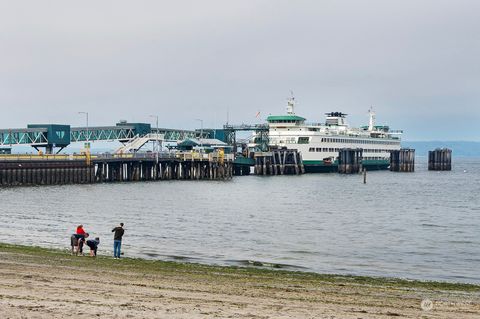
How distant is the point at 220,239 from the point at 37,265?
74.3ft

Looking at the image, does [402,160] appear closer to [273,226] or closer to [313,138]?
[313,138]

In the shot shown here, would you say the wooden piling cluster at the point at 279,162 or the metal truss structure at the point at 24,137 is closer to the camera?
the metal truss structure at the point at 24,137

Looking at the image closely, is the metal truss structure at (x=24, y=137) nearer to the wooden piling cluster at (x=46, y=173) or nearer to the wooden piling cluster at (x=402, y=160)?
the wooden piling cluster at (x=46, y=173)

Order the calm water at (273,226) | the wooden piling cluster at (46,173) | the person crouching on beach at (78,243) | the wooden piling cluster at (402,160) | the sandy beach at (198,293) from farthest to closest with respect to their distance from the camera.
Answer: the wooden piling cluster at (402,160), the wooden piling cluster at (46,173), the calm water at (273,226), the person crouching on beach at (78,243), the sandy beach at (198,293)

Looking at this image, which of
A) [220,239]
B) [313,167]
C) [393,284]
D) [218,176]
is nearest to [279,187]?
[218,176]

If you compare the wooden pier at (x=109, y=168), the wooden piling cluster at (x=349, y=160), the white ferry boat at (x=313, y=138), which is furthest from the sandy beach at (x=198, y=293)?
the wooden piling cluster at (x=349, y=160)

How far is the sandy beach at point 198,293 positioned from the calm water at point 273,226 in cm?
767

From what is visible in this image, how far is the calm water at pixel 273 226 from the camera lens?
3928 centimetres

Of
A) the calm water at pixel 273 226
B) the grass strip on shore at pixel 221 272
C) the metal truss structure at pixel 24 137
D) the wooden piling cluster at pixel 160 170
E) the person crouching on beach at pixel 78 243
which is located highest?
the metal truss structure at pixel 24 137

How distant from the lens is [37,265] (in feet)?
87.8

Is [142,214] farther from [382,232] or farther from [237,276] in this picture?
[237,276]

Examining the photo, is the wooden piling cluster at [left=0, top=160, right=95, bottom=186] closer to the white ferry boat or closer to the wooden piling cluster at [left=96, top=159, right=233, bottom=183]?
the wooden piling cluster at [left=96, top=159, right=233, bottom=183]

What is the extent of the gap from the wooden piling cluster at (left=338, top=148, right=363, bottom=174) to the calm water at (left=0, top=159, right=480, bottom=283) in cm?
6602

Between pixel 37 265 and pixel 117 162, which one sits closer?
pixel 37 265
